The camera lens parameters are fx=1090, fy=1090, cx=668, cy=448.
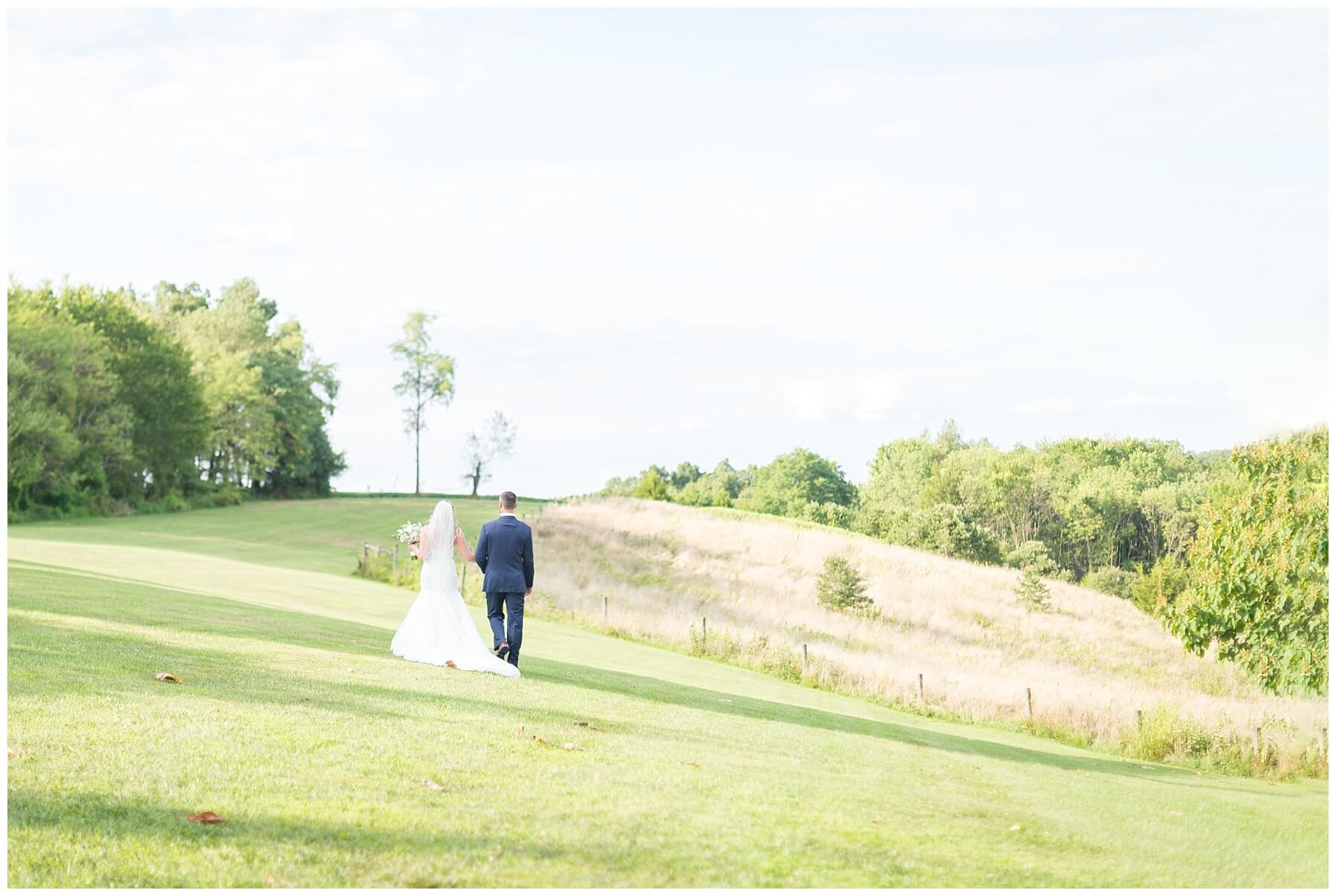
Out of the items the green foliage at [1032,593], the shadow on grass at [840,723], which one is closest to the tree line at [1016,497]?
the green foliage at [1032,593]

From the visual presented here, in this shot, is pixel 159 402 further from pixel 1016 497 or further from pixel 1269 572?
pixel 1269 572

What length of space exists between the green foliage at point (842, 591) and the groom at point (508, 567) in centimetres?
2775

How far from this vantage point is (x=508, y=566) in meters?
14.6

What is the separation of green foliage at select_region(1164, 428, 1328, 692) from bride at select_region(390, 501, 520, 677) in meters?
17.5

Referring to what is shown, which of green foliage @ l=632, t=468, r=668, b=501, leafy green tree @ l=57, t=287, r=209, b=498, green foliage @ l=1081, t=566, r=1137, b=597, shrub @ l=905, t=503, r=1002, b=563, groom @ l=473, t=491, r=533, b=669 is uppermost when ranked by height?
leafy green tree @ l=57, t=287, r=209, b=498

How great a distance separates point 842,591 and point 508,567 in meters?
28.3

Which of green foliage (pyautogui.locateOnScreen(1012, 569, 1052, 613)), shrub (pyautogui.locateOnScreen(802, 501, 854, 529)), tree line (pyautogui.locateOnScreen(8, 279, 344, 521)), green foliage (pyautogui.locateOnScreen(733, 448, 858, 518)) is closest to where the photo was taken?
green foliage (pyautogui.locateOnScreen(1012, 569, 1052, 613))

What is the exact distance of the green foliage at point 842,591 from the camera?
41125mm

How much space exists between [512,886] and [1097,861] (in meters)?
4.48

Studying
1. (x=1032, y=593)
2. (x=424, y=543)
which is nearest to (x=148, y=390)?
(x=1032, y=593)

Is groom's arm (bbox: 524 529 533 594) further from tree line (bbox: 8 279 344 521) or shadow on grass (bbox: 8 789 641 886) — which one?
tree line (bbox: 8 279 344 521)

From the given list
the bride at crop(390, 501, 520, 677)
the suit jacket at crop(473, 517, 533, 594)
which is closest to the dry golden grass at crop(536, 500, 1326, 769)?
the suit jacket at crop(473, 517, 533, 594)

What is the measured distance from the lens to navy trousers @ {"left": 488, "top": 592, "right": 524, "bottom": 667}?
14531 millimetres

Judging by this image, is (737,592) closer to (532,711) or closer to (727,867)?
(532,711)
